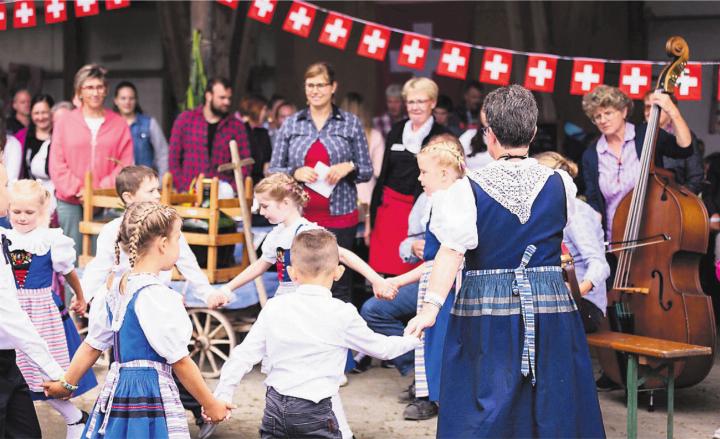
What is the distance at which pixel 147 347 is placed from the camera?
3854 mm

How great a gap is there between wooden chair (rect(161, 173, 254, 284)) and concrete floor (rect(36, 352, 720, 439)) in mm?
692

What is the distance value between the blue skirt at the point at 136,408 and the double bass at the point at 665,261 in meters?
2.97

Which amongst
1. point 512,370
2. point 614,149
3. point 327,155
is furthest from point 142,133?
point 512,370

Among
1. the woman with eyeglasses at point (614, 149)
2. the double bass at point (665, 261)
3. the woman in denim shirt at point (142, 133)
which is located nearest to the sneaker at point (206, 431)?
the double bass at point (665, 261)

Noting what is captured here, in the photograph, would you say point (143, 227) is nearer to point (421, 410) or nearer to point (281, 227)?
point (281, 227)

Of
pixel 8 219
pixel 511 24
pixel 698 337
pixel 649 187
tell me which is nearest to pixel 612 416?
pixel 698 337

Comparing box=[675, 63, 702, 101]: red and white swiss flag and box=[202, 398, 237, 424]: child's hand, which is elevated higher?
box=[675, 63, 702, 101]: red and white swiss flag

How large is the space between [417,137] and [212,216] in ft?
4.60

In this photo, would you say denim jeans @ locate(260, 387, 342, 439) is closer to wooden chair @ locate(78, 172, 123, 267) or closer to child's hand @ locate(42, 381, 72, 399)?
child's hand @ locate(42, 381, 72, 399)

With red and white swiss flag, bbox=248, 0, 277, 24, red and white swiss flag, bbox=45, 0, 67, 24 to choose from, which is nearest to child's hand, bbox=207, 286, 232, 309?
red and white swiss flag, bbox=248, 0, 277, 24

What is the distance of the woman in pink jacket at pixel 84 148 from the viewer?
24.4 feet

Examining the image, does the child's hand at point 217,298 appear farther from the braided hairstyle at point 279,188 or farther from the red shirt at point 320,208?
Answer: the red shirt at point 320,208

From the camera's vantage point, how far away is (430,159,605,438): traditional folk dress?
3.92 metres

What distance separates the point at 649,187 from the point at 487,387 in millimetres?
2463
